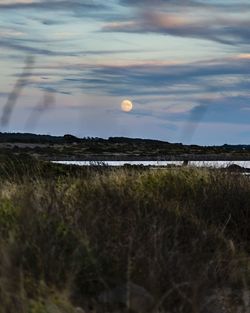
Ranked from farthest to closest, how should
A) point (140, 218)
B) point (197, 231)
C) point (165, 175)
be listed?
point (165, 175) < point (197, 231) < point (140, 218)

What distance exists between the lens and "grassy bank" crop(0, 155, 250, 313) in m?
A: 6.18

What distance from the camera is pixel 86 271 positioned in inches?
276

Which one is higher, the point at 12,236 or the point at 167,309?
the point at 12,236

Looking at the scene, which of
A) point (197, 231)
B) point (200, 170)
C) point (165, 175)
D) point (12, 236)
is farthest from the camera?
point (200, 170)

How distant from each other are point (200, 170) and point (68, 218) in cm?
769

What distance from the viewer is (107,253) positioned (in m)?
7.40

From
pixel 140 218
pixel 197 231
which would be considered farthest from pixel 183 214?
pixel 140 218

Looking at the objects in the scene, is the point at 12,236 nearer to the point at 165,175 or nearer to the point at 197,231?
the point at 197,231

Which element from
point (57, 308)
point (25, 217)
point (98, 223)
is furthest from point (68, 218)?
point (57, 308)

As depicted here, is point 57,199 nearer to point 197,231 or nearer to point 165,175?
point 197,231

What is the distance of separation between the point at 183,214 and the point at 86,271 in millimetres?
4213

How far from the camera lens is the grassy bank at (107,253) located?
6176mm

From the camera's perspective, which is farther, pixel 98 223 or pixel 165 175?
pixel 165 175

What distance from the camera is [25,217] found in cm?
729
